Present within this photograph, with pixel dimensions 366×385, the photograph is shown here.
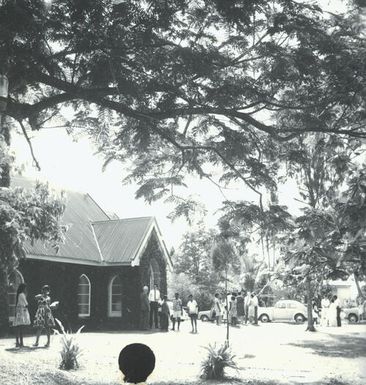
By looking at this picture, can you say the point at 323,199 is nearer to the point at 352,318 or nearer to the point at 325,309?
the point at 325,309

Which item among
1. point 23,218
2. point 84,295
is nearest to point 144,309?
point 84,295

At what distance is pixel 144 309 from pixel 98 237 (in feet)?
15.9

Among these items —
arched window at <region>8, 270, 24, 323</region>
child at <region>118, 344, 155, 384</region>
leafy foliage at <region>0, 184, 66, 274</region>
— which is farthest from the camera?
arched window at <region>8, 270, 24, 323</region>

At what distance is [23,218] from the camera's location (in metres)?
12.4

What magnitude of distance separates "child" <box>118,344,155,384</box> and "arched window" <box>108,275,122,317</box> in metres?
22.1

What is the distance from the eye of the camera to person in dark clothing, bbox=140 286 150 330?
75.3ft

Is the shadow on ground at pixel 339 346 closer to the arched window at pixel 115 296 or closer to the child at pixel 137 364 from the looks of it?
the arched window at pixel 115 296

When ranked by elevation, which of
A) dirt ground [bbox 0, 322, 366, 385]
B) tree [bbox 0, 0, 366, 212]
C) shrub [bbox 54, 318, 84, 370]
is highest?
tree [bbox 0, 0, 366, 212]

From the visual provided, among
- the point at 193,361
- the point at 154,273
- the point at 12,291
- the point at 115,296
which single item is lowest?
the point at 193,361

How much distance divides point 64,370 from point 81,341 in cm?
684

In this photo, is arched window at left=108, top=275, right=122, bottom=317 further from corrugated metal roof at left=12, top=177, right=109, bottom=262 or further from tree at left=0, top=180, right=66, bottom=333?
tree at left=0, top=180, right=66, bottom=333

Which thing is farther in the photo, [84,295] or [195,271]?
[195,271]

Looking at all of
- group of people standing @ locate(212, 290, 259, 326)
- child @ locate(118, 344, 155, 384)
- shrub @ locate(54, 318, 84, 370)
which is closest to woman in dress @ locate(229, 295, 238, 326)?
group of people standing @ locate(212, 290, 259, 326)

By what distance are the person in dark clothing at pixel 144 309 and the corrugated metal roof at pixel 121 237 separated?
1.56 metres
